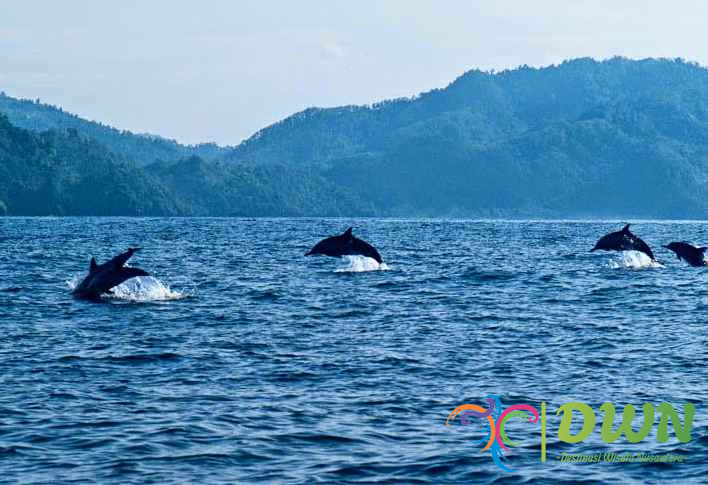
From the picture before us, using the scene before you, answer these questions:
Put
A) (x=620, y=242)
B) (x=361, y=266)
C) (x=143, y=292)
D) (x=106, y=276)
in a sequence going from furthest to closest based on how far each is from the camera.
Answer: (x=361, y=266) < (x=620, y=242) < (x=143, y=292) < (x=106, y=276)

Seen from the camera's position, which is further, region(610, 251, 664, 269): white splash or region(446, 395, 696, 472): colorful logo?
region(610, 251, 664, 269): white splash

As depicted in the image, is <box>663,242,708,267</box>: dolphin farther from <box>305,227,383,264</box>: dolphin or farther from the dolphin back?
<box>305,227,383,264</box>: dolphin

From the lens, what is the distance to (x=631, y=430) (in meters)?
16.9

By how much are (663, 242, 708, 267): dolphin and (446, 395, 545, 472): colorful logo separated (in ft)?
103

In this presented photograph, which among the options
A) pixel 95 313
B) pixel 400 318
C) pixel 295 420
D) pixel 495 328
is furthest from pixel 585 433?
pixel 95 313

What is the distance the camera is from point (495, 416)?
696 inches

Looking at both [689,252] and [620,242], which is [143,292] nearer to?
[620,242]

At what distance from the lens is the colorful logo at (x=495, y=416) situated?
16234 mm

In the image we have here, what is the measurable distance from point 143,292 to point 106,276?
184 centimetres

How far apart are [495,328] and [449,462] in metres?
12.8

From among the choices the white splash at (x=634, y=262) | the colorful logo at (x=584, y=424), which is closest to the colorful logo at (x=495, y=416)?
the colorful logo at (x=584, y=424)

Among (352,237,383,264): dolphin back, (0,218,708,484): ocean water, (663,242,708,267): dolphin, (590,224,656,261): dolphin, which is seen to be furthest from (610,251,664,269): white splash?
(352,237,383,264): dolphin back

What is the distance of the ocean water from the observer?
15258 millimetres

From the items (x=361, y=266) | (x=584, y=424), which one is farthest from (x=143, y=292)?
(x=584, y=424)
